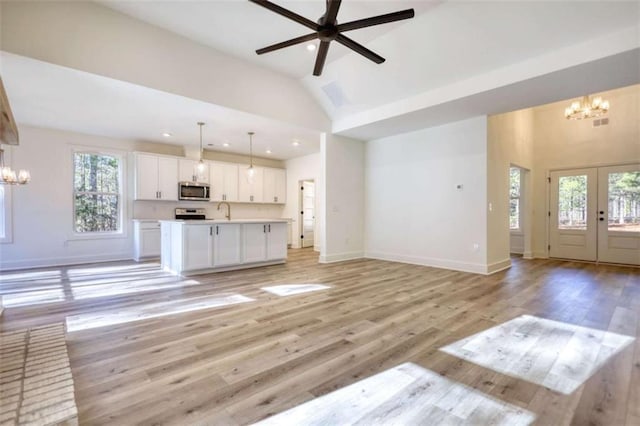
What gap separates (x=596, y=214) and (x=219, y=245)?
7.85 m

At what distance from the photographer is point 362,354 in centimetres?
219

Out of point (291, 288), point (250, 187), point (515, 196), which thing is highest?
point (250, 187)

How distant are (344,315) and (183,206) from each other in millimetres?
6048

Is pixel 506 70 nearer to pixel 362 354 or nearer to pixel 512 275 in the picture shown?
pixel 512 275

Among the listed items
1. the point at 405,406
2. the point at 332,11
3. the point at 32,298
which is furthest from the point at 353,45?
the point at 32,298

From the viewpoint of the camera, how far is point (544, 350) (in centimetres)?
226

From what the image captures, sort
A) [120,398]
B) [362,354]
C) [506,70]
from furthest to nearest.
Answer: [506,70] → [362,354] → [120,398]

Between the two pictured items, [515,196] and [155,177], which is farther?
[515,196]

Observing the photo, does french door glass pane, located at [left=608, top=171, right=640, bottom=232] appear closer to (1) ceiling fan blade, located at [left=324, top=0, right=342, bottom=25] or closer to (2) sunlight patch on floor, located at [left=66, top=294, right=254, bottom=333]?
(1) ceiling fan blade, located at [left=324, top=0, right=342, bottom=25]

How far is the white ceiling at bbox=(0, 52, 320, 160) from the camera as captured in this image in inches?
145

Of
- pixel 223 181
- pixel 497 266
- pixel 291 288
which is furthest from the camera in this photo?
pixel 223 181

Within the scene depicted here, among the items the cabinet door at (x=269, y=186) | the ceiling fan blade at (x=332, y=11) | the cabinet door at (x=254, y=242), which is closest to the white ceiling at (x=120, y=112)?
the cabinet door at (x=269, y=186)

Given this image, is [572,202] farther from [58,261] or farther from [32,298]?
[58,261]

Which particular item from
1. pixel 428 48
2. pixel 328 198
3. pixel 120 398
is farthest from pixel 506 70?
pixel 120 398
